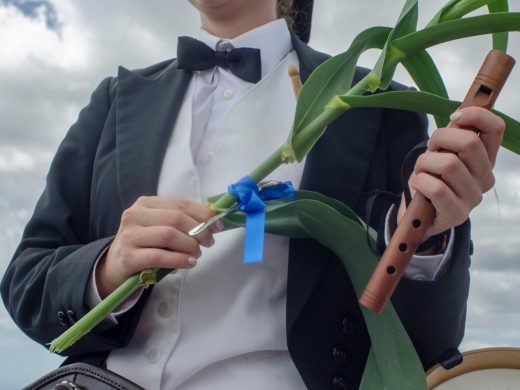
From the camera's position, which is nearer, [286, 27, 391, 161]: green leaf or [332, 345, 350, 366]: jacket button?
[286, 27, 391, 161]: green leaf

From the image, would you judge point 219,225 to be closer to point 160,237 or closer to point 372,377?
point 160,237

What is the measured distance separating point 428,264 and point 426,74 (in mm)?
238

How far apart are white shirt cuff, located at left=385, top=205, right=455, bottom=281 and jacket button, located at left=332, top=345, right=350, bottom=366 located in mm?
153

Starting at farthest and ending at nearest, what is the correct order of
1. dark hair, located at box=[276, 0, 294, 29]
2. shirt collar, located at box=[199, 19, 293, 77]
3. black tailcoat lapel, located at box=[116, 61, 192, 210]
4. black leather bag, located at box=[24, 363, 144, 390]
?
dark hair, located at box=[276, 0, 294, 29] < shirt collar, located at box=[199, 19, 293, 77] < black tailcoat lapel, located at box=[116, 61, 192, 210] < black leather bag, located at box=[24, 363, 144, 390]

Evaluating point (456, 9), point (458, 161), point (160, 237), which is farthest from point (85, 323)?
point (456, 9)

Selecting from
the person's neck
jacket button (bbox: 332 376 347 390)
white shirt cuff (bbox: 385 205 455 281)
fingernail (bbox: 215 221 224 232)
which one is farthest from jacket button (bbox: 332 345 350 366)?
the person's neck

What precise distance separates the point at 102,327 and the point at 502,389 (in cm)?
54

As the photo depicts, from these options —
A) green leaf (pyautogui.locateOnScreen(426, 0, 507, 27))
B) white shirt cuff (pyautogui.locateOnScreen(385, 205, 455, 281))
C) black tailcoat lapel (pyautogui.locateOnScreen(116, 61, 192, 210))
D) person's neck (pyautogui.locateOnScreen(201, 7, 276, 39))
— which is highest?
person's neck (pyautogui.locateOnScreen(201, 7, 276, 39))

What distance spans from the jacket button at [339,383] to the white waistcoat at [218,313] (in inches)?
2.2

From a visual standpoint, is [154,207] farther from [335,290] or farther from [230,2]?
[230,2]

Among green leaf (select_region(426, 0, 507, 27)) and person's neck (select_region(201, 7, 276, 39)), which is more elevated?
person's neck (select_region(201, 7, 276, 39))

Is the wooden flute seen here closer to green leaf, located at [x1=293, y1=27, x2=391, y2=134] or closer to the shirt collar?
green leaf, located at [x1=293, y1=27, x2=391, y2=134]

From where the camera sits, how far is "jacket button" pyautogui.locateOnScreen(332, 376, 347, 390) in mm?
1041

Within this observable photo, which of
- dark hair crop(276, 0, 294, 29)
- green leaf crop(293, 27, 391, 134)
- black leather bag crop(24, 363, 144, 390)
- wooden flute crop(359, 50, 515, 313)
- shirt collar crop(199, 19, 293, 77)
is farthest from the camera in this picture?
dark hair crop(276, 0, 294, 29)
